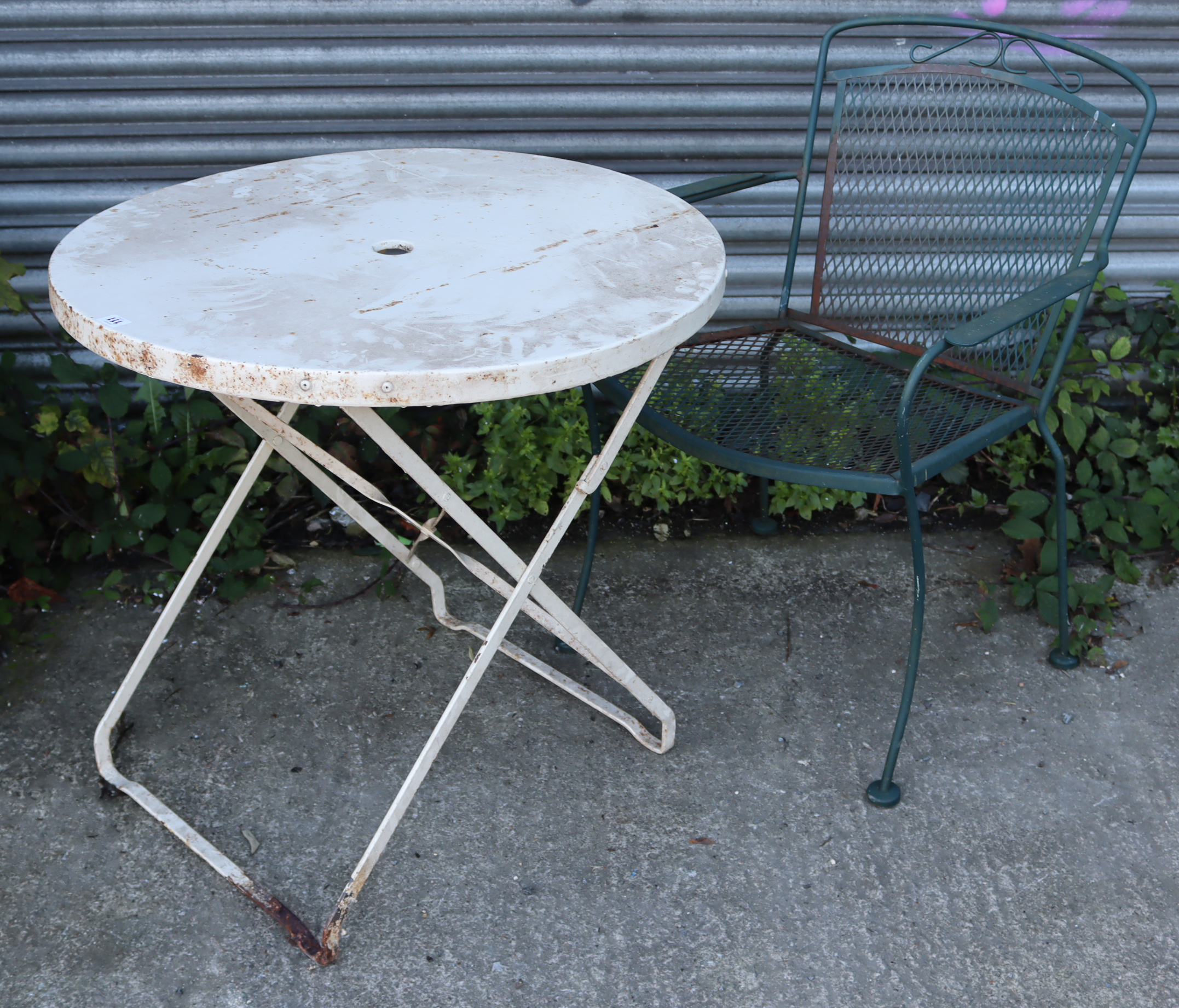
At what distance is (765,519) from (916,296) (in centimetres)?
79

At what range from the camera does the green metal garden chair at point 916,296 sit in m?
1.93

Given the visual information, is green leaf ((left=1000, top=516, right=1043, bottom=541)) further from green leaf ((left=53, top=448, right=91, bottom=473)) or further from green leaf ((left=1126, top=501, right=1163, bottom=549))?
green leaf ((left=53, top=448, right=91, bottom=473))

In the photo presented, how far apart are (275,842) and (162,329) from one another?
3.53ft

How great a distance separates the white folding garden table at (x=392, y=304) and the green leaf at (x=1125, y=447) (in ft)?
5.38

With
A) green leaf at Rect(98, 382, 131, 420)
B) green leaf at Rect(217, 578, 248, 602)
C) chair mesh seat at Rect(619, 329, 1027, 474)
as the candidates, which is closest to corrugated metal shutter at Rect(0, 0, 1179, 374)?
green leaf at Rect(98, 382, 131, 420)

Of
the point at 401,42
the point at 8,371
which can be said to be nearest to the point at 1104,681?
the point at 401,42

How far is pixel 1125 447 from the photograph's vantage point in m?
2.81

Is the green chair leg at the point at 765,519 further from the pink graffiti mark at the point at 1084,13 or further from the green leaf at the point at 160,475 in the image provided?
the green leaf at the point at 160,475

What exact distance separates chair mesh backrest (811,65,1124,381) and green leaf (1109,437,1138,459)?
2.04ft

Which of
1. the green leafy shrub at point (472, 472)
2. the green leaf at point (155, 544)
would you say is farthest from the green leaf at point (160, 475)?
the green leaf at point (155, 544)

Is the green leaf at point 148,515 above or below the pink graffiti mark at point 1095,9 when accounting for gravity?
below

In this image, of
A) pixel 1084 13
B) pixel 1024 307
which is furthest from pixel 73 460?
pixel 1084 13

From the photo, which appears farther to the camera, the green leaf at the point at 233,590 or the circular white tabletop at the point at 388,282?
the green leaf at the point at 233,590

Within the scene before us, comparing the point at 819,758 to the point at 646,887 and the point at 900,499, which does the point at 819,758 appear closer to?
the point at 646,887
